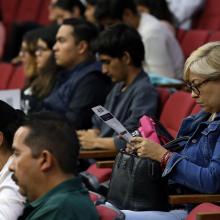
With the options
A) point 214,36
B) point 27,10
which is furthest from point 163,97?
point 27,10

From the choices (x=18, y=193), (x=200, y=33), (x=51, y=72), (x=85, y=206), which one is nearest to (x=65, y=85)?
(x=51, y=72)

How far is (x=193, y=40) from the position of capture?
5262 millimetres

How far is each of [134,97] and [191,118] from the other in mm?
743

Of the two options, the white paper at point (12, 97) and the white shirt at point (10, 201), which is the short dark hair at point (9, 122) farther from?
the white paper at point (12, 97)

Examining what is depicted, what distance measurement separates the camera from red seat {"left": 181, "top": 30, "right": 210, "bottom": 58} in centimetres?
512

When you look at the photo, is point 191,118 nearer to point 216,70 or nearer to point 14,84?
point 216,70

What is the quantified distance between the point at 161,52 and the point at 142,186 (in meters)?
2.06

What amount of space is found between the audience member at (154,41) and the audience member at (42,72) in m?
0.31

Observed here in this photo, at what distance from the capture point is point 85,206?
7.50 ft

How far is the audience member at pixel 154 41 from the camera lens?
16.3 ft

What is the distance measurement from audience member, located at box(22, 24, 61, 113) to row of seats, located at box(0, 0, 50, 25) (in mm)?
2346

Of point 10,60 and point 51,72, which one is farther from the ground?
point 51,72

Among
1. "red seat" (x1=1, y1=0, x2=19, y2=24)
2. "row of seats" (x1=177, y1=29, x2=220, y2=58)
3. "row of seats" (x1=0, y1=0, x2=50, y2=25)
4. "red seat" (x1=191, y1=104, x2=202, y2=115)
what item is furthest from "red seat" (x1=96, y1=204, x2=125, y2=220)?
"red seat" (x1=1, y1=0, x2=19, y2=24)

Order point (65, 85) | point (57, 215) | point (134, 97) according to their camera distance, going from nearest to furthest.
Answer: point (57, 215), point (134, 97), point (65, 85)
